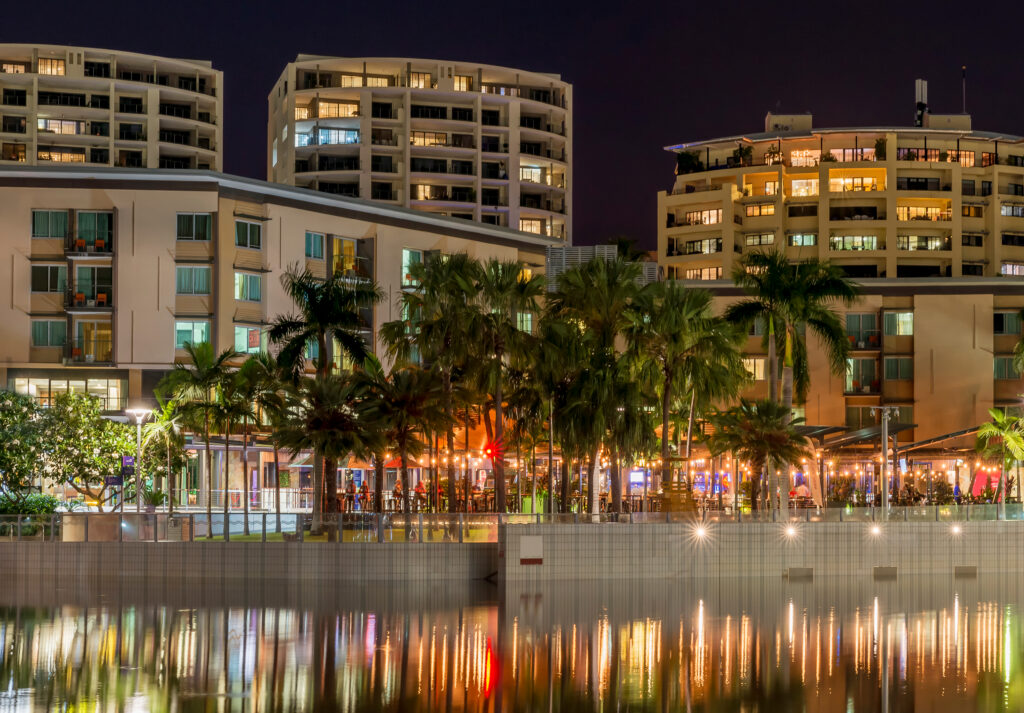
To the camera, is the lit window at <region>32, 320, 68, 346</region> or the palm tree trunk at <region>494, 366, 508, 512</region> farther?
the lit window at <region>32, 320, 68, 346</region>

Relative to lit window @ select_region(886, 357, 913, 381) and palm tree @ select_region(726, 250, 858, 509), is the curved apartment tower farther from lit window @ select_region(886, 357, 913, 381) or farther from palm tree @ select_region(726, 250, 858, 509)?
palm tree @ select_region(726, 250, 858, 509)

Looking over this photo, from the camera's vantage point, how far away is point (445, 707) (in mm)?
26031

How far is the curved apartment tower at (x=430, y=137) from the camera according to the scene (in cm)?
13275

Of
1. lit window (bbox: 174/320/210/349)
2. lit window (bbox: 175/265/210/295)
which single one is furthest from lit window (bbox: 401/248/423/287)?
lit window (bbox: 174/320/210/349)

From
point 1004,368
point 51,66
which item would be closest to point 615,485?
point 1004,368

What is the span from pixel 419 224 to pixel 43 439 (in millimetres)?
33359

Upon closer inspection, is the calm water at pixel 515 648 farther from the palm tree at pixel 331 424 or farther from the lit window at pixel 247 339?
the lit window at pixel 247 339

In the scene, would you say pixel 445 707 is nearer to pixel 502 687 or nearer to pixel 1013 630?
pixel 502 687

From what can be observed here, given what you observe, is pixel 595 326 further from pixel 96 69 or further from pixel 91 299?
pixel 96 69

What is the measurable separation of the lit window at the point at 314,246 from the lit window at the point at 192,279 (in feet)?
21.3

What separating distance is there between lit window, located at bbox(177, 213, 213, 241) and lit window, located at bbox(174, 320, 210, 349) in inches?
176

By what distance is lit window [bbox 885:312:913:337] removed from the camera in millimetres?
91938

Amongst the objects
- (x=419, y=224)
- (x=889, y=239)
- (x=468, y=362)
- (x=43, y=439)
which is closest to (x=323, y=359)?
(x=468, y=362)

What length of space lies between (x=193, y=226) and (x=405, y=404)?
2945cm
